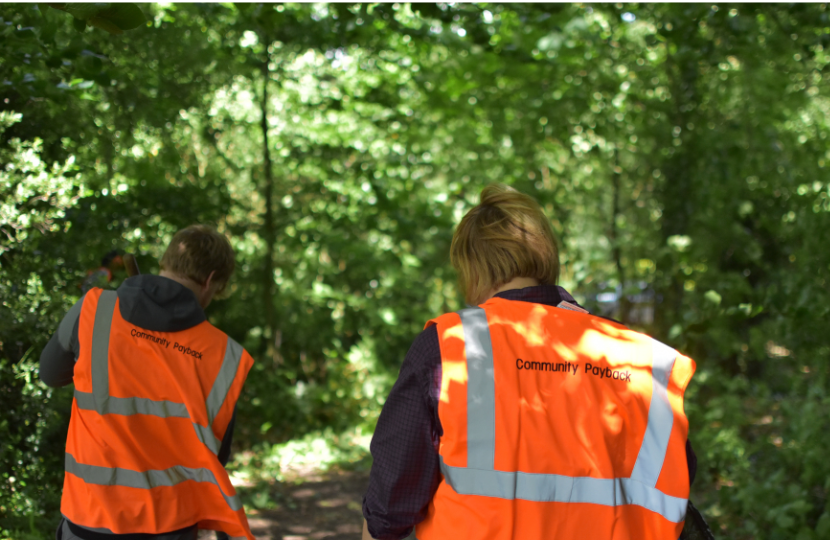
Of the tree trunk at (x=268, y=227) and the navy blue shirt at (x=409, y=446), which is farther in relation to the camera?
the tree trunk at (x=268, y=227)

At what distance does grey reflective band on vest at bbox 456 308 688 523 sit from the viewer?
140 centimetres

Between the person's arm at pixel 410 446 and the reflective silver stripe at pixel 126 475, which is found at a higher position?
the person's arm at pixel 410 446

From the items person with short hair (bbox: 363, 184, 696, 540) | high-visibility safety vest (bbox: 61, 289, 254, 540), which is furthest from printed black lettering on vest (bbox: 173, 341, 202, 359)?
person with short hair (bbox: 363, 184, 696, 540)

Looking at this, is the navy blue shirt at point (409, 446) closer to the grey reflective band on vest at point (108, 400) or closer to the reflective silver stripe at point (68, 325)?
the grey reflective band on vest at point (108, 400)

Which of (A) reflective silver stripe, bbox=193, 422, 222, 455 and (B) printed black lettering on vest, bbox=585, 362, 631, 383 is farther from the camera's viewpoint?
(A) reflective silver stripe, bbox=193, 422, 222, 455

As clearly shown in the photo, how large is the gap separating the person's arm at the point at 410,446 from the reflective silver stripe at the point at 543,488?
93 millimetres

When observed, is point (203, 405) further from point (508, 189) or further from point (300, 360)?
point (300, 360)

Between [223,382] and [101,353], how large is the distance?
0.41 metres

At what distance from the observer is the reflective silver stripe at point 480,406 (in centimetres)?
140

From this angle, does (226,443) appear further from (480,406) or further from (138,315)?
(480,406)

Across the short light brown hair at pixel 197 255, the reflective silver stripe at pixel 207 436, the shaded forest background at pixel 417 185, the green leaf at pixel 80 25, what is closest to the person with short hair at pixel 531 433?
the reflective silver stripe at pixel 207 436

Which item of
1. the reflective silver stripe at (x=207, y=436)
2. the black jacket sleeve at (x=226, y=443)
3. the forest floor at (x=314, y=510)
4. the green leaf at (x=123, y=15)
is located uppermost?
the green leaf at (x=123, y=15)

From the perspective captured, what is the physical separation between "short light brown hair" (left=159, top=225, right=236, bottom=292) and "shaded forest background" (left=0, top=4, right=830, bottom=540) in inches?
47.2

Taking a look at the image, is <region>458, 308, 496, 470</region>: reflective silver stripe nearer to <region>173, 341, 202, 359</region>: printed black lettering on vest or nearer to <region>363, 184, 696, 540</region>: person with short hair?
<region>363, 184, 696, 540</region>: person with short hair
